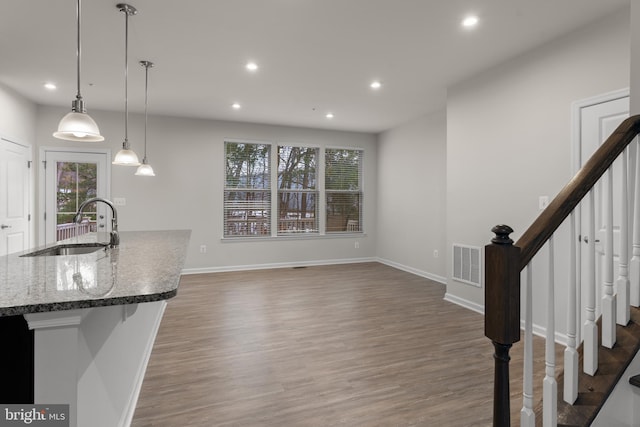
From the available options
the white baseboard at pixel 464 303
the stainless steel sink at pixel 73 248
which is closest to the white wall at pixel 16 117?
the stainless steel sink at pixel 73 248

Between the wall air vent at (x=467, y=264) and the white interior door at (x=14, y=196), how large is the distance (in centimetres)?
561

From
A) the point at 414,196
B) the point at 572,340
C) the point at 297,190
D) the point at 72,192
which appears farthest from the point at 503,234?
the point at 72,192

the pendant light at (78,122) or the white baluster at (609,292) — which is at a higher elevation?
the pendant light at (78,122)

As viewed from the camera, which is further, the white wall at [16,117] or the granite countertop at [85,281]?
the white wall at [16,117]

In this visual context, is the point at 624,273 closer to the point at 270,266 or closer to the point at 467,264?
the point at 467,264

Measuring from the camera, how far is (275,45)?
3.22 m

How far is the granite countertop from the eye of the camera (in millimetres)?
997

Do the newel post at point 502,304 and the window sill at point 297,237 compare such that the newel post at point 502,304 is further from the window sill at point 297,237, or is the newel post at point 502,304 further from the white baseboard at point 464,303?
the window sill at point 297,237

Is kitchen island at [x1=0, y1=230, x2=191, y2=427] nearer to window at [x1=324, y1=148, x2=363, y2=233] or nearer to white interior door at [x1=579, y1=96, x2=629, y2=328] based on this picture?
white interior door at [x1=579, y1=96, x2=629, y2=328]

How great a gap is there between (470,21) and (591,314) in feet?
8.15

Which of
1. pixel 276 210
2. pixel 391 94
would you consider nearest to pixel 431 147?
pixel 391 94

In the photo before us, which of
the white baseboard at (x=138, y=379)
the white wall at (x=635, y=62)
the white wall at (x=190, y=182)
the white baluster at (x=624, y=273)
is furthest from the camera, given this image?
the white wall at (x=190, y=182)

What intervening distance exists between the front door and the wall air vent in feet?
17.6

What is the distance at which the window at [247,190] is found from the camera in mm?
6258
